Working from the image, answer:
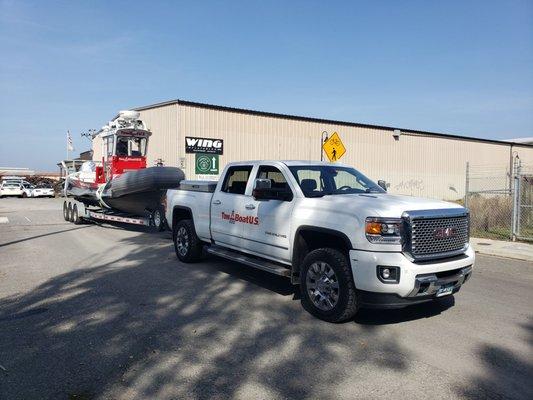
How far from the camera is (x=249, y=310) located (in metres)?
6.02

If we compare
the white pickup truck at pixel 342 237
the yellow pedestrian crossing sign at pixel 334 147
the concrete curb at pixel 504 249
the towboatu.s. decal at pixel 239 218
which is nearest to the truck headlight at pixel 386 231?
the white pickup truck at pixel 342 237

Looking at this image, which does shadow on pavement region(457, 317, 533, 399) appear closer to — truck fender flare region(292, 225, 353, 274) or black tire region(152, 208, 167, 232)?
truck fender flare region(292, 225, 353, 274)

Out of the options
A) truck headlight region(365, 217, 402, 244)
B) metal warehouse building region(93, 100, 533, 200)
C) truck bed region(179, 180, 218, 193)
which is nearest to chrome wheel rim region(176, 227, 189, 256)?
truck bed region(179, 180, 218, 193)

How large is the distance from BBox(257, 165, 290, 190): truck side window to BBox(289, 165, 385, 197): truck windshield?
202 mm

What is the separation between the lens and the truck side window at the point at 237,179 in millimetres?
7586

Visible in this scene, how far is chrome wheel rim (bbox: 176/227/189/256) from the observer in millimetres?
8967

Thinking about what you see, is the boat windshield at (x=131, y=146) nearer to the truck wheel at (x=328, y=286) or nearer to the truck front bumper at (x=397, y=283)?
the truck wheel at (x=328, y=286)

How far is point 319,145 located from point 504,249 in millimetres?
16127

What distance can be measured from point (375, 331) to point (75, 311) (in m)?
3.75

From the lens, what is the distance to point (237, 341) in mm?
4906

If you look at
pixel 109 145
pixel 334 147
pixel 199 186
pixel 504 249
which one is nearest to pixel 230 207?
pixel 199 186

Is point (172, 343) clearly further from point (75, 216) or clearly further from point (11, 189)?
point (11, 189)

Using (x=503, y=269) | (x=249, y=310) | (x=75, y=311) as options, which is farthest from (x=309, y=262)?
(x=503, y=269)

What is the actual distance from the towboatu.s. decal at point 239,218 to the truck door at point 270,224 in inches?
1.1
